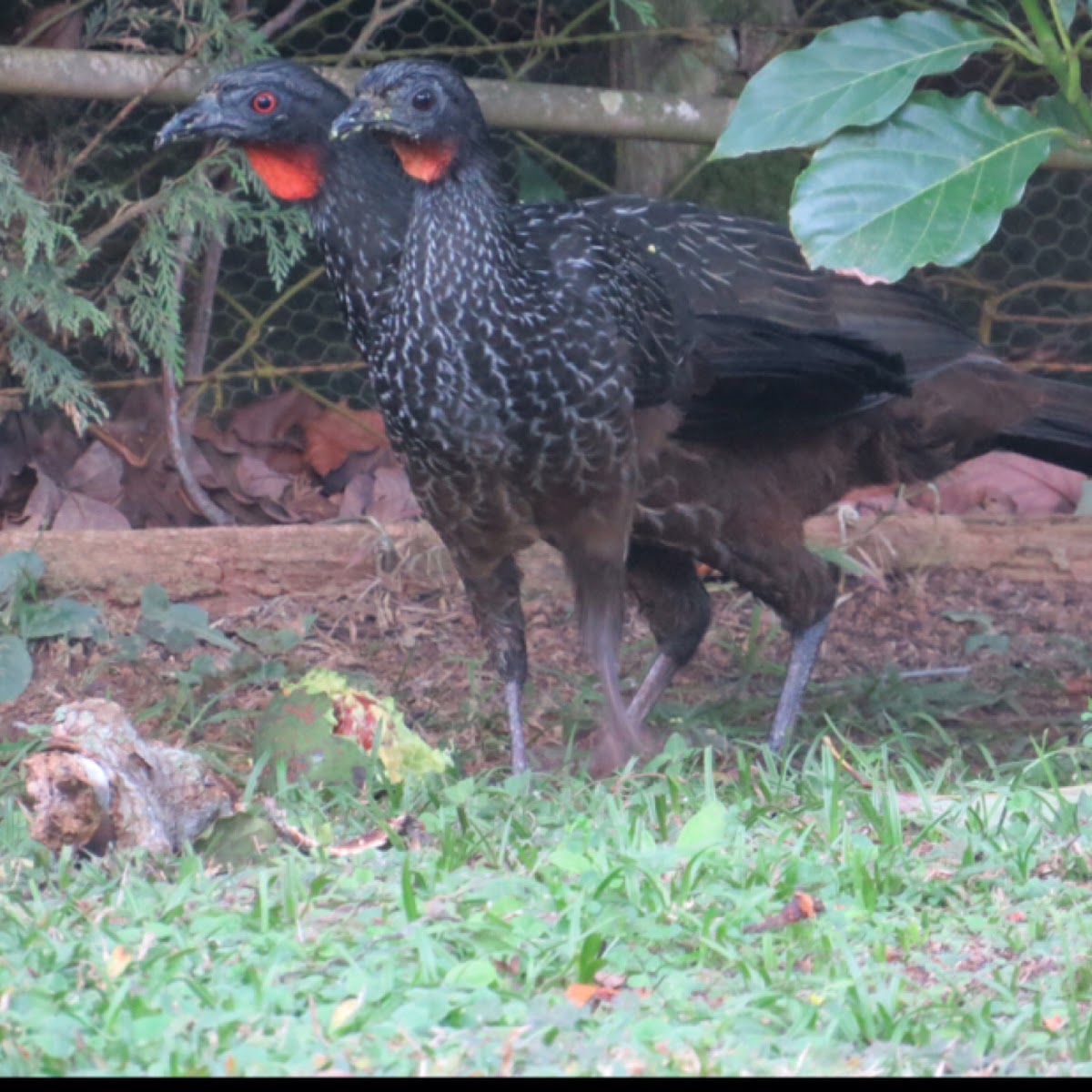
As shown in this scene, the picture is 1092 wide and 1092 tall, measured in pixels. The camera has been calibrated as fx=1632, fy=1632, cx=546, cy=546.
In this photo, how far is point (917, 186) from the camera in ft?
10.8

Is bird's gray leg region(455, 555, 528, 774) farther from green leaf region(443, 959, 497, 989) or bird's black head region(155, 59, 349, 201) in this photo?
green leaf region(443, 959, 497, 989)

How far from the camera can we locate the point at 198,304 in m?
5.14

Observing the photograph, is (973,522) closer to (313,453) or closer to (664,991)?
(313,453)

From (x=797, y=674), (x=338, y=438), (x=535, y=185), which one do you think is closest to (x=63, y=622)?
(x=338, y=438)

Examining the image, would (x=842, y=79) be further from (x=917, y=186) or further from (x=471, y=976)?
(x=471, y=976)

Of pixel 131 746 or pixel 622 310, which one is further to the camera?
pixel 622 310

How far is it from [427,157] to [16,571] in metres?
1.73

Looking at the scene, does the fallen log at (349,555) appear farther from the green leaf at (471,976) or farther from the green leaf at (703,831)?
the green leaf at (471,976)

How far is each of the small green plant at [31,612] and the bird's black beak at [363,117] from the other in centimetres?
154

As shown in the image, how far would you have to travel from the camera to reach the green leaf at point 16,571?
426cm

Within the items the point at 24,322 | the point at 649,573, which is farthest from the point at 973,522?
the point at 24,322

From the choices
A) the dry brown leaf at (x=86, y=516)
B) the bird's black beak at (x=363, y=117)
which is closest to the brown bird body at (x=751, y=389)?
the bird's black beak at (x=363, y=117)

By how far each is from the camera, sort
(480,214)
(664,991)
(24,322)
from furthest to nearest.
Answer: (24,322)
(480,214)
(664,991)

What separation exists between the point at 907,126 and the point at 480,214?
2.95 feet
